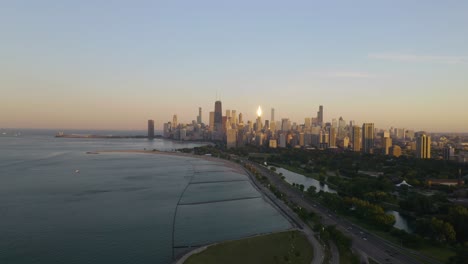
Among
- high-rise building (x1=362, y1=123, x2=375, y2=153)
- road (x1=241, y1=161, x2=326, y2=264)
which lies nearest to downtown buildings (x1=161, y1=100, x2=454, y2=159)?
high-rise building (x1=362, y1=123, x2=375, y2=153)

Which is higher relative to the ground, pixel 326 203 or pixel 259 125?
pixel 259 125

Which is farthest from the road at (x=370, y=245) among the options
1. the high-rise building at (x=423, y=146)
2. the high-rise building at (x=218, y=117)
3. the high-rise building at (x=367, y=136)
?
the high-rise building at (x=218, y=117)

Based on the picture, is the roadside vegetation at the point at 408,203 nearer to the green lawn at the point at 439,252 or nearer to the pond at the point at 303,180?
the green lawn at the point at 439,252

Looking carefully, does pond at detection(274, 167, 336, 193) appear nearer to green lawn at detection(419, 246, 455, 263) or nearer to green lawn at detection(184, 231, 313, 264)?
green lawn at detection(419, 246, 455, 263)

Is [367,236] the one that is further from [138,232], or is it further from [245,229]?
[138,232]

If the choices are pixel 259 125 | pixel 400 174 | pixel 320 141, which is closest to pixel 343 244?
pixel 400 174
